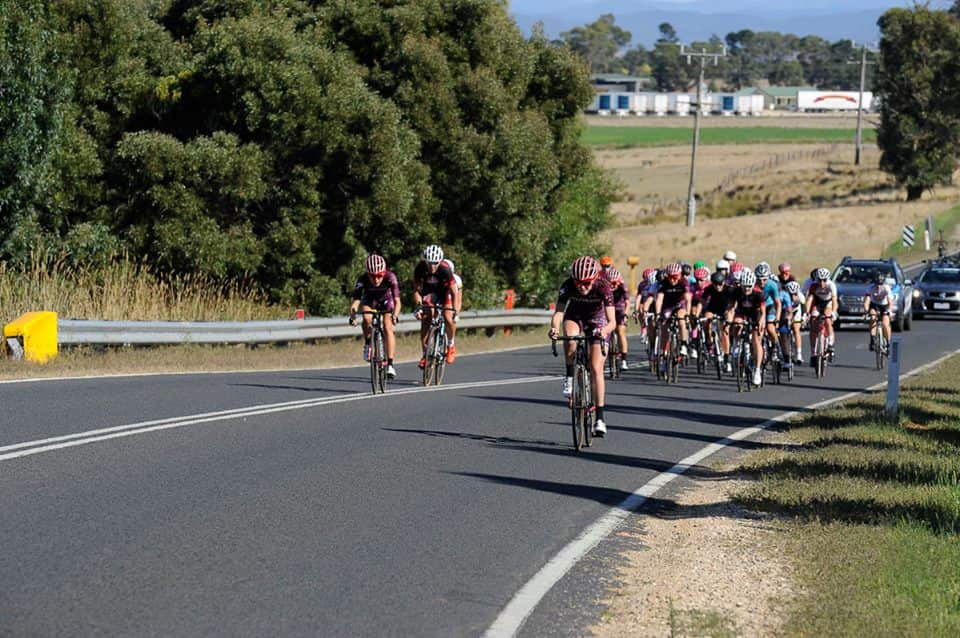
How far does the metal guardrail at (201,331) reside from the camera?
20.8 m

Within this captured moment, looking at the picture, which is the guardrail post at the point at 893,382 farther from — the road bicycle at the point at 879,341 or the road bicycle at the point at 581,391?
the road bicycle at the point at 879,341

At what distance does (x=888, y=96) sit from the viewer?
95438 millimetres

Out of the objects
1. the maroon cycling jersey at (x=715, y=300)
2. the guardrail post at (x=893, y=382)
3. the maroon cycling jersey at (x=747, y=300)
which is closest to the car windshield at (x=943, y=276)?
the maroon cycling jersey at (x=715, y=300)

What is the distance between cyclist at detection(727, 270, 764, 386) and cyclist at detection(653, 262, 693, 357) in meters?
0.69

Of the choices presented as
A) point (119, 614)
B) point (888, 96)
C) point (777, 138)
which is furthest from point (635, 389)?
point (777, 138)

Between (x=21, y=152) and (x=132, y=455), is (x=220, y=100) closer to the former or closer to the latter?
(x=21, y=152)

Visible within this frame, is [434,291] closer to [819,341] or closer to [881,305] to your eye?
[819,341]

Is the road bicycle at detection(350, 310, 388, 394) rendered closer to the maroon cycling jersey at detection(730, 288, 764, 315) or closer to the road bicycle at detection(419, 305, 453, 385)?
the road bicycle at detection(419, 305, 453, 385)

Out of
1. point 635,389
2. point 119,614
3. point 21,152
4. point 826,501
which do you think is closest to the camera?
point 119,614

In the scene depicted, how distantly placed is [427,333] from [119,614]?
13.0 meters

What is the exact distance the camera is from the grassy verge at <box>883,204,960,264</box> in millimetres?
68375

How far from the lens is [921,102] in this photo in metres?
93.5

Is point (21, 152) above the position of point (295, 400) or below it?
above

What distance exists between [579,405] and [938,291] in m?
35.2
